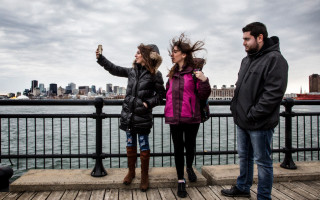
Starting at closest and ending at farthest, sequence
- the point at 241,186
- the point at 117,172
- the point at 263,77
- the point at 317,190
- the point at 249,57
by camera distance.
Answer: the point at 263,77 → the point at 249,57 → the point at 241,186 → the point at 317,190 → the point at 117,172

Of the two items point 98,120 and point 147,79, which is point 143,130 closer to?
point 147,79

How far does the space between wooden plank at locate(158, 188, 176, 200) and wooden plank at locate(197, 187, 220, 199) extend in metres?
0.40

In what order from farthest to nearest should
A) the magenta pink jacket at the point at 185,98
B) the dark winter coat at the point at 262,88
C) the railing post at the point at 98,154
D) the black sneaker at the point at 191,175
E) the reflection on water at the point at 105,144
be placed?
the reflection on water at the point at 105,144
the railing post at the point at 98,154
the black sneaker at the point at 191,175
the magenta pink jacket at the point at 185,98
the dark winter coat at the point at 262,88

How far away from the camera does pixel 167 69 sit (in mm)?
3219

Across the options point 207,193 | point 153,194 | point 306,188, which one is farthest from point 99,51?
point 306,188

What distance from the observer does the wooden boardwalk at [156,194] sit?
303 cm

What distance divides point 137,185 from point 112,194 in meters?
0.36

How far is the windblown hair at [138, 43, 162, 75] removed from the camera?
3.12m

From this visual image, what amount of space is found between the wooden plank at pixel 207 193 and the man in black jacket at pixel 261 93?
2.03 ft

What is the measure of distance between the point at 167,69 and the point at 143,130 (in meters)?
0.87

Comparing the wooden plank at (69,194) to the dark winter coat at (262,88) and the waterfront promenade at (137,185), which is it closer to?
the waterfront promenade at (137,185)

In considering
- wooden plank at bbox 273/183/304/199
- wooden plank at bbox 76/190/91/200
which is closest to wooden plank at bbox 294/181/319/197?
wooden plank at bbox 273/183/304/199

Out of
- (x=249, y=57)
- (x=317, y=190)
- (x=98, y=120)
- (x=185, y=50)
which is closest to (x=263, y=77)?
(x=249, y=57)

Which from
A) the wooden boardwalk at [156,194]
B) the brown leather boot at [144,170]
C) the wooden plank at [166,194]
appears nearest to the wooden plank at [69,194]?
the wooden boardwalk at [156,194]
